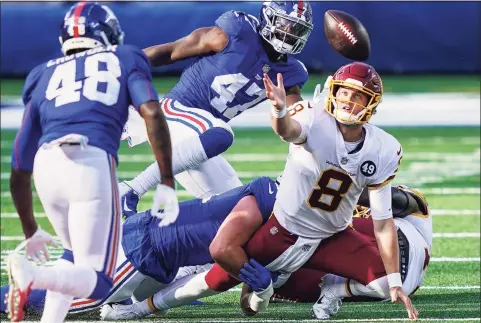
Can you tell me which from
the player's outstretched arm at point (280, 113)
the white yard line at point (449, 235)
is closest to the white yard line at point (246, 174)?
the white yard line at point (449, 235)

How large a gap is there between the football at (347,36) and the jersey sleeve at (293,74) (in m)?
0.24

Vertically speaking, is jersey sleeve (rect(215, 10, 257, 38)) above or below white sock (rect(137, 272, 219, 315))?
above

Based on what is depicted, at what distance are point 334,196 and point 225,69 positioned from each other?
142cm

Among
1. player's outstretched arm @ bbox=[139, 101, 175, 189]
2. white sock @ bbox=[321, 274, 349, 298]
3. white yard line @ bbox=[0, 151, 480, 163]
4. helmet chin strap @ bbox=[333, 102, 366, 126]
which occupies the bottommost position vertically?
white yard line @ bbox=[0, 151, 480, 163]

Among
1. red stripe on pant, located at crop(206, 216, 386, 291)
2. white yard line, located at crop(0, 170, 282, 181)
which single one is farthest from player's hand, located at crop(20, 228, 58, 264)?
white yard line, located at crop(0, 170, 282, 181)

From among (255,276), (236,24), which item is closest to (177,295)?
(255,276)

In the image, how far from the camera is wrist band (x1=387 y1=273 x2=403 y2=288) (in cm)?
467

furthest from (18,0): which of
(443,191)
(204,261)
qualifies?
(204,261)

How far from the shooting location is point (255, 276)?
4.69 meters

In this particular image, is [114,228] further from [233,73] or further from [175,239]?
[233,73]

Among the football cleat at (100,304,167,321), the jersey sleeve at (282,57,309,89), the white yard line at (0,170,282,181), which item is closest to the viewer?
the football cleat at (100,304,167,321)

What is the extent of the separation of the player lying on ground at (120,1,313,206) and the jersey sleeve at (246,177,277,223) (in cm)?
73

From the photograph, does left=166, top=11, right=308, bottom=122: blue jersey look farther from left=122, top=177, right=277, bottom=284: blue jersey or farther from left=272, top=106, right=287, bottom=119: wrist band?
left=272, top=106, right=287, bottom=119: wrist band

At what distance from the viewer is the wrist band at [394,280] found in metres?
4.67
